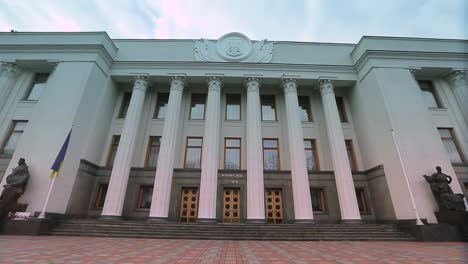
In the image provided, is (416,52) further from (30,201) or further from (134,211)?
(30,201)

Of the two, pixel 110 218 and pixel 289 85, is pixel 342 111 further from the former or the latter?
pixel 110 218

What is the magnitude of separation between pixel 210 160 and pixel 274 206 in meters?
4.87

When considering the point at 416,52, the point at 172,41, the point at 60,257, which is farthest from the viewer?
the point at 172,41

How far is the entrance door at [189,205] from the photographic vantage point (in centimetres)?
1261

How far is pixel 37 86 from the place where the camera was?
14.6 m

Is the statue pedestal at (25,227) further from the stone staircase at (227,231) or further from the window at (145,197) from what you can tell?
the window at (145,197)

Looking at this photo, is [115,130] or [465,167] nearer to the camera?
[465,167]

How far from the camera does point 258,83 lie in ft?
48.0

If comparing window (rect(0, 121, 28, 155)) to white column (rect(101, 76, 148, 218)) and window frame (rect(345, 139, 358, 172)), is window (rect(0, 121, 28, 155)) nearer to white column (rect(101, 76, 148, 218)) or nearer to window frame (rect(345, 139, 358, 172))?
white column (rect(101, 76, 148, 218))

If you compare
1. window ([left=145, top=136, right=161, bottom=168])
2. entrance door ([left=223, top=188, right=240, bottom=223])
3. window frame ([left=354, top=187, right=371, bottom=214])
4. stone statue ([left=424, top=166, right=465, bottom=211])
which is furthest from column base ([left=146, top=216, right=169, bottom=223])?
stone statue ([left=424, top=166, right=465, bottom=211])

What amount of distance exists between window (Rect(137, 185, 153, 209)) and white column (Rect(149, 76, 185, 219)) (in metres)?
1.90

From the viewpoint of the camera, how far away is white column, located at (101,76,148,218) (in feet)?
37.1

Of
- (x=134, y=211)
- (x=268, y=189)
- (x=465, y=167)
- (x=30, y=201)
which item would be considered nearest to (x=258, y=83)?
(x=268, y=189)

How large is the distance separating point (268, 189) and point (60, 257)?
10.7 metres
